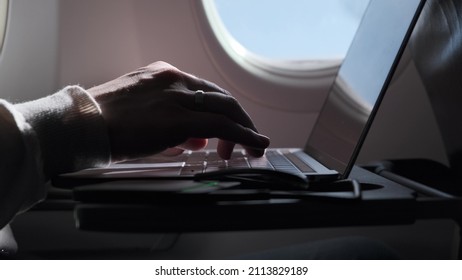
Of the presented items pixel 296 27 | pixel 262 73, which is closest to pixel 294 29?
pixel 296 27

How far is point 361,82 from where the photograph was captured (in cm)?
58

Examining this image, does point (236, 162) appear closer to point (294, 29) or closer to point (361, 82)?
point (361, 82)

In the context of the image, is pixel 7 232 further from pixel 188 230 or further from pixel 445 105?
pixel 445 105

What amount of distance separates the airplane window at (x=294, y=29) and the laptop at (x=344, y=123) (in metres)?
0.21

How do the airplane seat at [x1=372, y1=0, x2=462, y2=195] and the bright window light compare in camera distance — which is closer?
the airplane seat at [x1=372, y1=0, x2=462, y2=195]

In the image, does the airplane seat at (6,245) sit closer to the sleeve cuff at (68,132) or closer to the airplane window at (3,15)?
the sleeve cuff at (68,132)

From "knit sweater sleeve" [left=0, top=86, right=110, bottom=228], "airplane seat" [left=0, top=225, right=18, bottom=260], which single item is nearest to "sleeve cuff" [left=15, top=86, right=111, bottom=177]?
"knit sweater sleeve" [left=0, top=86, right=110, bottom=228]

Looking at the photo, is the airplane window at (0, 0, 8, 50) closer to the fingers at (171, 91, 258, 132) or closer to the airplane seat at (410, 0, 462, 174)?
the fingers at (171, 91, 258, 132)

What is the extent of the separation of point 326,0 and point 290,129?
0.29 meters

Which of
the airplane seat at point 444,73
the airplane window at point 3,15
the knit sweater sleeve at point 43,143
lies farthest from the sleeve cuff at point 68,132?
the airplane window at point 3,15

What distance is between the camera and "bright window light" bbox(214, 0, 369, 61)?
3.02 feet

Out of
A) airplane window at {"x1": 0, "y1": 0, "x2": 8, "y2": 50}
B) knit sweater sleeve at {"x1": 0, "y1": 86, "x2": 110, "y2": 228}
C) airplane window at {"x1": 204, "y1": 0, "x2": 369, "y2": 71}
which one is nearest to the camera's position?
knit sweater sleeve at {"x1": 0, "y1": 86, "x2": 110, "y2": 228}

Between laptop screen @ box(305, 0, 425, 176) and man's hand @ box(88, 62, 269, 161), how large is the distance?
11 cm

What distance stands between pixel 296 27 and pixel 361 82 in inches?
15.3
